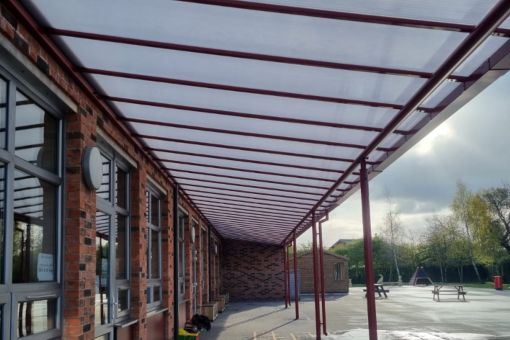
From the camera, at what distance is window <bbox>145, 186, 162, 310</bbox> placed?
908cm

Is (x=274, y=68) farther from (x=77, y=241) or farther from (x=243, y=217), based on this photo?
(x=243, y=217)

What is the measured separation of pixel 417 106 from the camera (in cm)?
478

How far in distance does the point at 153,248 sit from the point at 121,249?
2313mm

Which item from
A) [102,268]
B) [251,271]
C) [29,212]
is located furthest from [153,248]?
[251,271]

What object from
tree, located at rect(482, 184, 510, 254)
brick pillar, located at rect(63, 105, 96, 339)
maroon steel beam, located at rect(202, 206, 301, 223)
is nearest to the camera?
brick pillar, located at rect(63, 105, 96, 339)

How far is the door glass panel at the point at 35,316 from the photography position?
161 inches

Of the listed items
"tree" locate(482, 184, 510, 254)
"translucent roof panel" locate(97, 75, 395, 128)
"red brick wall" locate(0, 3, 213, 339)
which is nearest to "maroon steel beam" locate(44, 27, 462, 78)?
"red brick wall" locate(0, 3, 213, 339)

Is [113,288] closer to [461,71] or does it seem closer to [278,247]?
[461,71]

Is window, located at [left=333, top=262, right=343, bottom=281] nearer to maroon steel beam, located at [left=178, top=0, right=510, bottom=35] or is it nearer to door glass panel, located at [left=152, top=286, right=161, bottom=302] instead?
Answer: door glass panel, located at [left=152, top=286, right=161, bottom=302]

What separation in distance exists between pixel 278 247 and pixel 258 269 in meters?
1.48

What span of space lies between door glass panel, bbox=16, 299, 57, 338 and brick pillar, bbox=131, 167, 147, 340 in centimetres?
271

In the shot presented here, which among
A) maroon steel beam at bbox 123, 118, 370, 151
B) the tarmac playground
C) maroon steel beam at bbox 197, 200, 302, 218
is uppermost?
maroon steel beam at bbox 123, 118, 370, 151

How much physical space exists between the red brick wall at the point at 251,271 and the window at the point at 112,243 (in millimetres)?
20275

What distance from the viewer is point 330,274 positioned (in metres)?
36.9
